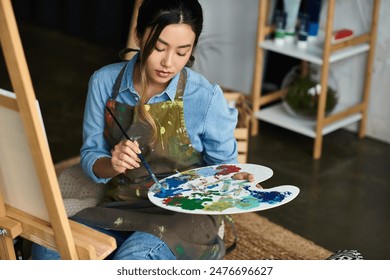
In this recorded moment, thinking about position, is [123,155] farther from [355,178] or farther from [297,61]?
[297,61]

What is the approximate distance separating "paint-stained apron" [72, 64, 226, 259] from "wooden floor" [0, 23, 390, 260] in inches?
14.1

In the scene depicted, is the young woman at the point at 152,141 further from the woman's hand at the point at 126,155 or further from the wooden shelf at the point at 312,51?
the wooden shelf at the point at 312,51

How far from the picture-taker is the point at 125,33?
4.14m

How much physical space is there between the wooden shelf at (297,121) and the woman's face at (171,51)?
5.18 feet

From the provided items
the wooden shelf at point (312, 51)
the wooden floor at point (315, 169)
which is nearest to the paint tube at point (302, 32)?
the wooden shelf at point (312, 51)

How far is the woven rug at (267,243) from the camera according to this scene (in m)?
2.14

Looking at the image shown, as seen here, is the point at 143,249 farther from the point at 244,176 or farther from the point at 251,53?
the point at 251,53

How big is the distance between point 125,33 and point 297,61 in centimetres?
127

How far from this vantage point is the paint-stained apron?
1.42 meters

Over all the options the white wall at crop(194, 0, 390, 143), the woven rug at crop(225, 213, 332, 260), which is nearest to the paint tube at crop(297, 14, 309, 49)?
the white wall at crop(194, 0, 390, 143)

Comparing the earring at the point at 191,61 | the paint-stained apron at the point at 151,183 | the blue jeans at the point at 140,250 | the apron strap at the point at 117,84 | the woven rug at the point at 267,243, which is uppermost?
the earring at the point at 191,61

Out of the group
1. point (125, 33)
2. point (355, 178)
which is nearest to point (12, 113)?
point (355, 178)

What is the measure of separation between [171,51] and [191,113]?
0.19 m

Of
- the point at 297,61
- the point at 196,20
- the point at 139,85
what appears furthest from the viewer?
the point at 297,61
